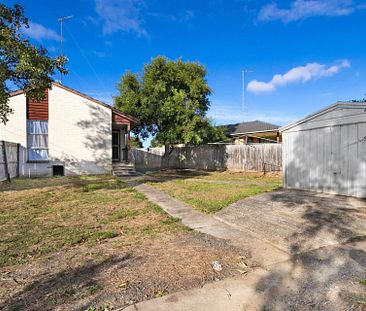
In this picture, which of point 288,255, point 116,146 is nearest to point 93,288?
point 288,255

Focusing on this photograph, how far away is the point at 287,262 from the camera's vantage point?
3.45m

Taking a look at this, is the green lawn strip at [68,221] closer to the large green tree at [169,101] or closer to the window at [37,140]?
the window at [37,140]

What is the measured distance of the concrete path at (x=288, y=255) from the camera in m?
2.55

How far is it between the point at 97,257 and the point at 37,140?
13487mm

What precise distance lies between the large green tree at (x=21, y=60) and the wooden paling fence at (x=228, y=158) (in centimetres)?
1293

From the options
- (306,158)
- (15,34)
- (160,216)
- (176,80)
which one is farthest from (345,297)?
(176,80)

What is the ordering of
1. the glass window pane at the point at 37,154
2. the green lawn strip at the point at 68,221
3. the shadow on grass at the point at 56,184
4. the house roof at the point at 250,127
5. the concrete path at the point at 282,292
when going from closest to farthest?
the concrete path at the point at 282,292 → the green lawn strip at the point at 68,221 → the shadow on grass at the point at 56,184 → the glass window pane at the point at 37,154 → the house roof at the point at 250,127

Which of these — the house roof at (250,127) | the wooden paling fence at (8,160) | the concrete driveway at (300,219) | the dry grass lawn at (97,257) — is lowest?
the dry grass lawn at (97,257)

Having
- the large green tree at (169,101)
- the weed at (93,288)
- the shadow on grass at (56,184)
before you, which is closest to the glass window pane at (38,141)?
the shadow on grass at (56,184)

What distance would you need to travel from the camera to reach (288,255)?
3.69 meters

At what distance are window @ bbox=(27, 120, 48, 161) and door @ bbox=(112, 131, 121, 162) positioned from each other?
440 cm

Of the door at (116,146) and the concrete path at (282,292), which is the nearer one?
the concrete path at (282,292)

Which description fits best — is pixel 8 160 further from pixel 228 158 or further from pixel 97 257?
pixel 228 158

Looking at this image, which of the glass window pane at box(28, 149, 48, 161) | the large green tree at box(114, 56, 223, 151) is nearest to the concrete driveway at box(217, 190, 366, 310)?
the large green tree at box(114, 56, 223, 151)
